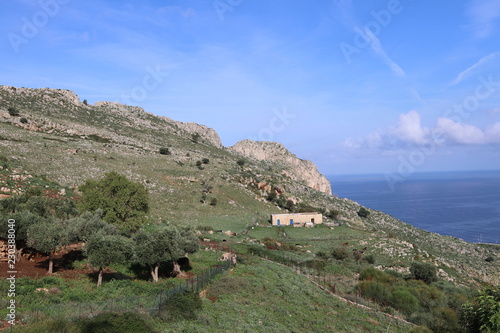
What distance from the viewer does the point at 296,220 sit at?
2596 inches

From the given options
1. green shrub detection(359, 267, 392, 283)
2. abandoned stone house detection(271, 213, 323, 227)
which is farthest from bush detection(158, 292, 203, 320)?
abandoned stone house detection(271, 213, 323, 227)

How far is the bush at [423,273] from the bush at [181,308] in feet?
99.3

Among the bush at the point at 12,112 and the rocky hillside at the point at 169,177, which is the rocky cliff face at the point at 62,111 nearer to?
the rocky hillside at the point at 169,177

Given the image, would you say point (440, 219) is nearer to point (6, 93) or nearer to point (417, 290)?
point (417, 290)

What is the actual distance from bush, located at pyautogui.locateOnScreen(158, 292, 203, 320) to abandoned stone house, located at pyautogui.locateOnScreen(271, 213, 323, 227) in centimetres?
→ 4644

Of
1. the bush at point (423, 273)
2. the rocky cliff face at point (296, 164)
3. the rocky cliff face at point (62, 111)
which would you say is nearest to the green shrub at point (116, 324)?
the bush at point (423, 273)

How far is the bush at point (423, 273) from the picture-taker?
3675 centimetres

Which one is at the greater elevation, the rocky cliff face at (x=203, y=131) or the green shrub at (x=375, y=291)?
the rocky cliff face at (x=203, y=131)

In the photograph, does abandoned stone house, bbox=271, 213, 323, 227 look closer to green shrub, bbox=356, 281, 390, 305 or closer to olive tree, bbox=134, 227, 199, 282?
green shrub, bbox=356, 281, 390, 305

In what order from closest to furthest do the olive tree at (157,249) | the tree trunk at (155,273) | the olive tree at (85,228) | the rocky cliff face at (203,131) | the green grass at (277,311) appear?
the green grass at (277,311)
the olive tree at (157,249)
the tree trunk at (155,273)
the olive tree at (85,228)
the rocky cliff face at (203,131)

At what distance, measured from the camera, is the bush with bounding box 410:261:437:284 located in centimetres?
3675

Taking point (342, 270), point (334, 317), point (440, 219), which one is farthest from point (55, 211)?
point (440, 219)

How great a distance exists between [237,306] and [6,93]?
390 feet

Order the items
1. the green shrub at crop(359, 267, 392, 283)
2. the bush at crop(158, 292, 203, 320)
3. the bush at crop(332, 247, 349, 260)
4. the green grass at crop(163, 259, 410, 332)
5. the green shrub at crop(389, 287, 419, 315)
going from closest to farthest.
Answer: the bush at crop(158, 292, 203, 320) → the green grass at crop(163, 259, 410, 332) → the green shrub at crop(389, 287, 419, 315) → the green shrub at crop(359, 267, 392, 283) → the bush at crop(332, 247, 349, 260)
